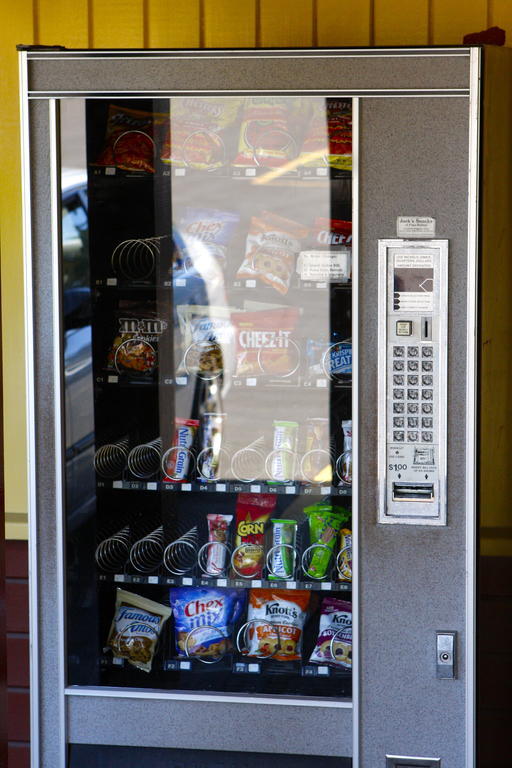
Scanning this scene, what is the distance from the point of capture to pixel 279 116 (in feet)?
→ 6.70

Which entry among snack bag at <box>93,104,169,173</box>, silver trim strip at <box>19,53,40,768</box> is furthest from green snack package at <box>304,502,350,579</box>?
snack bag at <box>93,104,169,173</box>

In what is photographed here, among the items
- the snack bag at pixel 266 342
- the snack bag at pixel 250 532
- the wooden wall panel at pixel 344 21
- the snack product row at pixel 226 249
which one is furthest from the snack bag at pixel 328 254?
the wooden wall panel at pixel 344 21

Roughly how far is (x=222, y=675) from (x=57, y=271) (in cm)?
119

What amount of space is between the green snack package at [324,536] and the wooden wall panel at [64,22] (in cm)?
181

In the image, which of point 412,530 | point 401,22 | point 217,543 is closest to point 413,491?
point 412,530

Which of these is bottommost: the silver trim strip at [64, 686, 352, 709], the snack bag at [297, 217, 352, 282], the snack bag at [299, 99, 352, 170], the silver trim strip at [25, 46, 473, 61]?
the silver trim strip at [64, 686, 352, 709]

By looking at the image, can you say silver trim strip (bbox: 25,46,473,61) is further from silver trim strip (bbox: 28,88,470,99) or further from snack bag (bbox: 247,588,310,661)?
snack bag (bbox: 247,588,310,661)

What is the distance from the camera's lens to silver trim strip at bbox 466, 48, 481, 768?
1845 millimetres

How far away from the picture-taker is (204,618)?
2227 mm

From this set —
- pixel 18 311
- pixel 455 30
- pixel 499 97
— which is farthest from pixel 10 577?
pixel 455 30

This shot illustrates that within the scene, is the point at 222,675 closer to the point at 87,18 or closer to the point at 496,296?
the point at 496,296

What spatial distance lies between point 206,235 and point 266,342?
345 millimetres

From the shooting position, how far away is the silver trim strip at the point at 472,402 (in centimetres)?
184

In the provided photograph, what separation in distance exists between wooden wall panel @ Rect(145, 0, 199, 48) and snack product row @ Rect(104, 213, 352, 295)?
883 mm
